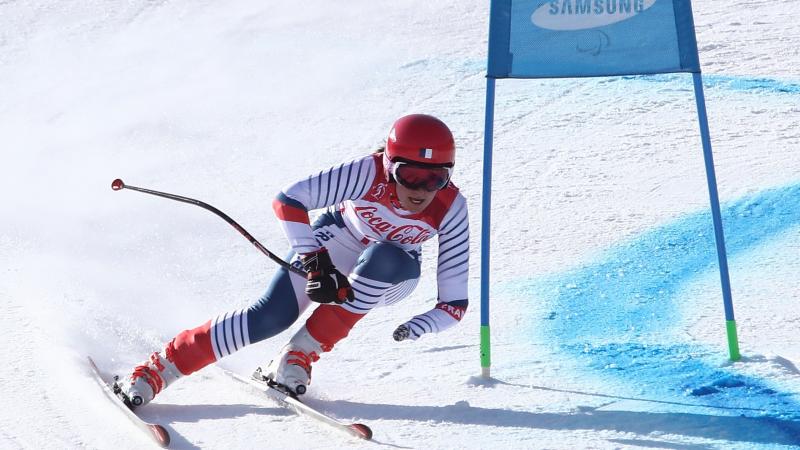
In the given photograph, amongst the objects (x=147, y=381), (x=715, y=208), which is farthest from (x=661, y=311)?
(x=147, y=381)

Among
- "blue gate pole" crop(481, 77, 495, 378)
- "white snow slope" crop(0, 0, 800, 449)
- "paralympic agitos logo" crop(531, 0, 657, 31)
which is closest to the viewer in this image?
"white snow slope" crop(0, 0, 800, 449)

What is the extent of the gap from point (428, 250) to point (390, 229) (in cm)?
207

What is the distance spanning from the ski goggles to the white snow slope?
0.80 m

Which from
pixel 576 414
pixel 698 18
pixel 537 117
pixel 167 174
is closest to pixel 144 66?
pixel 167 174

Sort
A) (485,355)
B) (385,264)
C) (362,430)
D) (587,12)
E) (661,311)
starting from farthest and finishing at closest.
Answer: (661,311) < (485,355) < (587,12) < (385,264) < (362,430)

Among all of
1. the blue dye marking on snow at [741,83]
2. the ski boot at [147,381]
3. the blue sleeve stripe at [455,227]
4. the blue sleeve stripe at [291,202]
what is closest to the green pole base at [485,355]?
the blue sleeve stripe at [455,227]

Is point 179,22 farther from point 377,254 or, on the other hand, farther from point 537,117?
point 377,254

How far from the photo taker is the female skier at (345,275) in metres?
4.08

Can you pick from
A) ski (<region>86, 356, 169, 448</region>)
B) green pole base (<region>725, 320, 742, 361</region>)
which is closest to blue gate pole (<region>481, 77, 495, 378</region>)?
green pole base (<region>725, 320, 742, 361</region>)

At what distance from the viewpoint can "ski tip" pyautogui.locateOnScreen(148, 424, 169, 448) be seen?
146 inches

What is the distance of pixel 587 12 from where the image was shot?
425 centimetres

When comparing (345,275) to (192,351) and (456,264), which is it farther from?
Result: (192,351)

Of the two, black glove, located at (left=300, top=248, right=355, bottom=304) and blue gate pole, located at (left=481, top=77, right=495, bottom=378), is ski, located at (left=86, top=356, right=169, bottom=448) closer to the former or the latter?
black glove, located at (left=300, top=248, right=355, bottom=304)

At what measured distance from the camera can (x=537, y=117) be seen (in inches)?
306
